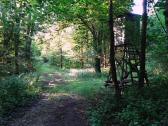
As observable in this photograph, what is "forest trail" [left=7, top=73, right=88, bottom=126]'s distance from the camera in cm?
1258

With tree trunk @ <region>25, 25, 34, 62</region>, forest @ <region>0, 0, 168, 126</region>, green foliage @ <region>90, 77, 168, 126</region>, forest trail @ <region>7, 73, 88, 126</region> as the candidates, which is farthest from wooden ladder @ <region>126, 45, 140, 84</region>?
tree trunk @ <region>25, 25, 34, 62</region>

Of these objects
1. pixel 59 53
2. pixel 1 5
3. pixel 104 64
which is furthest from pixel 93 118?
Result: pixel 59 53

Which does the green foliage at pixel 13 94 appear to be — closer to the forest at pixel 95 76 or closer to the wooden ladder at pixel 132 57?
the forest at pixel 95 76

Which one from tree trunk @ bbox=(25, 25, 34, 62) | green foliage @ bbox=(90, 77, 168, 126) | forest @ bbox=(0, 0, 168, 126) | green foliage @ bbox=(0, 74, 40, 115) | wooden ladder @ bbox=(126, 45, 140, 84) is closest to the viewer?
green foliage @ bbox=(90, 77, 168, 126)

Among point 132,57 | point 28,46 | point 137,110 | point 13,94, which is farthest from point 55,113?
point 28,46

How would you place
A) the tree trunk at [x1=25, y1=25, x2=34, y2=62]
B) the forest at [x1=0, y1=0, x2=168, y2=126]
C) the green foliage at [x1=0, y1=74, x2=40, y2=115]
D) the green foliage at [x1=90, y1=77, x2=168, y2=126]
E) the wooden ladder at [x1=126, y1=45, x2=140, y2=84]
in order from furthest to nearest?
the tree trunk at [x1=25, y1=25, x2=34, y2=62] < the wooden ladder at [x1=126, y1=45, x2=140, y2=84] < the green foliage at [x1=0, y1=74, x2=40, y2=115] < the forest at [x1=0, y1=0, x2=168, y2=126] < the green foliage at [x1=90, y1=77, x2=168, y2=126]

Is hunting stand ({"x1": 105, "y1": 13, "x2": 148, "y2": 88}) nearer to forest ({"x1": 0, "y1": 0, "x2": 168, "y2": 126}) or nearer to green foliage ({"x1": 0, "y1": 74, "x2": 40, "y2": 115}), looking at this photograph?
forest ({"x1": 0, "y1": 0, "x2": 168, "y2": 126})

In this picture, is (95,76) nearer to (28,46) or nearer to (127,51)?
(28,46)

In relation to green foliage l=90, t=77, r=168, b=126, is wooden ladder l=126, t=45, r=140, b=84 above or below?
above

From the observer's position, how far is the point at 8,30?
23469 millimetres

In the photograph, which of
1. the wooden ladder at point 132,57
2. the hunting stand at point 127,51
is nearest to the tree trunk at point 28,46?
the hunting stand at point 127,51

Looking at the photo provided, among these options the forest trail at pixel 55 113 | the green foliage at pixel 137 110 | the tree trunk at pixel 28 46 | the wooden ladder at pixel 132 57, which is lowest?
the forest trail at pixel 55 113

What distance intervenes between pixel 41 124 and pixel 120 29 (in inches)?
836

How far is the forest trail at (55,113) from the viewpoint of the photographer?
12578 mm
